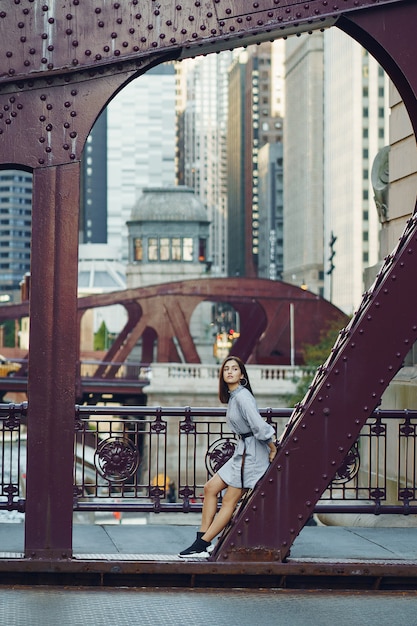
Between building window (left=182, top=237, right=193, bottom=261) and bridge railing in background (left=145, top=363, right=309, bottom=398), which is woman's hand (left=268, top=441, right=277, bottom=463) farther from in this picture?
building window (left=182, top=237, right=193, bottom=261)

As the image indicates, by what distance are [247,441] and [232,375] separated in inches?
19.2

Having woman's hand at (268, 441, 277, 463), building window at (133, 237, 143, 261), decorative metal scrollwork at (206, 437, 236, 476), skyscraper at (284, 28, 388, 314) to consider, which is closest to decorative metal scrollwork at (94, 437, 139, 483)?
decorative metal scrollwork at (206, 437, 236, 476)

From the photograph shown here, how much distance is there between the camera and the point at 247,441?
1077cm

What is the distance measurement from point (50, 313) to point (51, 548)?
5.38 feet

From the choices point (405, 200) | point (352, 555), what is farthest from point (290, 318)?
point (352, 555)

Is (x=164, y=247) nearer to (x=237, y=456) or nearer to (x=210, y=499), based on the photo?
(x=210, y=499)

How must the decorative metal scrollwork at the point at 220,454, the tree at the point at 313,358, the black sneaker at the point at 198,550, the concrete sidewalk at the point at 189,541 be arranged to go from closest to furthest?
the black sneaker at the point at 198,550
the concrete sidewalk at the point at 189,541
the decorative metal scrollwork at the point at 220,454
the tree at the point at 313,358

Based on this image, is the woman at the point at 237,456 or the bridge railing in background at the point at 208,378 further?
the bridge railing in background at the point at 208,378

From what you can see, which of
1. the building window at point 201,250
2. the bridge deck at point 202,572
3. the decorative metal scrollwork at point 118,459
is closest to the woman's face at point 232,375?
the bridge deck at point 202,572

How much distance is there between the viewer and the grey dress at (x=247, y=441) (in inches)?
420

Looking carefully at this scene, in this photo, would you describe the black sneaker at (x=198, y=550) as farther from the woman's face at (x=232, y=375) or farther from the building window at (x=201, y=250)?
the building window at (x=201, y=250)

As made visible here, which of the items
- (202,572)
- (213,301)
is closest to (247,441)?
(202,572)

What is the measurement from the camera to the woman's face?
35.7 feet

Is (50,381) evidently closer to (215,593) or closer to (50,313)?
(50,313)
